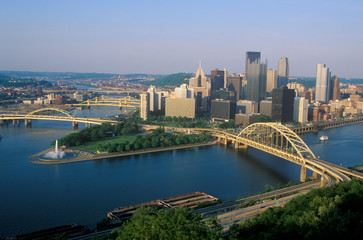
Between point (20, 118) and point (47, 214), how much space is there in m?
18.2

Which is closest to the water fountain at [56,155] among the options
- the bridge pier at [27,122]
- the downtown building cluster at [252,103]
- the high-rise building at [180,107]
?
the bridge pier at [27,122]

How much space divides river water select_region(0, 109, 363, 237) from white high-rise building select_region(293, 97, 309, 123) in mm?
9989

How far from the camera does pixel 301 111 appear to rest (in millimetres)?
29531

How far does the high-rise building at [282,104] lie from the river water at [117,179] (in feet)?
28.7

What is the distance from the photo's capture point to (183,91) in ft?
111

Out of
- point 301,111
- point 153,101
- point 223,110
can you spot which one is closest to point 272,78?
point 301,111

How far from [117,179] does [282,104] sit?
59.1ft

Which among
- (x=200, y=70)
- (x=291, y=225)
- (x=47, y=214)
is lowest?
(x=47, y=214)

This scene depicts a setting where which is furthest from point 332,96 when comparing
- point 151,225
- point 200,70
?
point 151,225

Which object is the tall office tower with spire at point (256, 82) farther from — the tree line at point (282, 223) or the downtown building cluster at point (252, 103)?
the tree line at point (282, 223)

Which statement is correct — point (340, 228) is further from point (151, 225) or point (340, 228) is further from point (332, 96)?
point (332, 96)

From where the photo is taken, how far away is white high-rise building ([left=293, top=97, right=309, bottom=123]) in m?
29.6

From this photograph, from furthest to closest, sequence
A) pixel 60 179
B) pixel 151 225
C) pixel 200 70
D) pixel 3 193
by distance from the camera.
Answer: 1. pixel 200 70
2. pixel 60 179
3. pixel 3 193
4. pixel 151 225

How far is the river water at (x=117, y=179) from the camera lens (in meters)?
10.4
